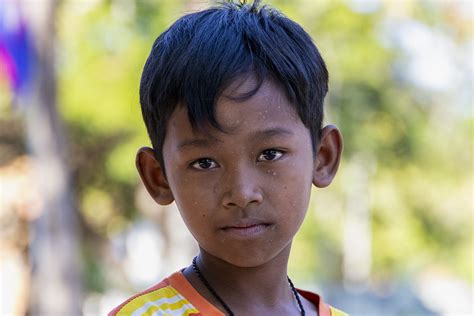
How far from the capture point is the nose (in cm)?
237

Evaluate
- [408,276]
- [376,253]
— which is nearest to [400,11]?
[376,253]

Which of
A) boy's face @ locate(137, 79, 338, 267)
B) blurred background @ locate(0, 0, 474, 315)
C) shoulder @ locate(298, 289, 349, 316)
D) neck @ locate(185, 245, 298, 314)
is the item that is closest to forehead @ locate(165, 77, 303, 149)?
boy's face @ locate(137, 79, 338, 267)

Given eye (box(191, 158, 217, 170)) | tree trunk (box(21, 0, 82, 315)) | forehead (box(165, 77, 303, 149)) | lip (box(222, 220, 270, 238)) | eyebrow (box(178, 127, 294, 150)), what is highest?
tree trunk (box(21, 0, 82, 315))

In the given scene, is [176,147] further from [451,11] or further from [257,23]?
[451,11]

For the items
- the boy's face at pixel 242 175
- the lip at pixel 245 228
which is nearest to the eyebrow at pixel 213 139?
the boy's face at pixel 242 175

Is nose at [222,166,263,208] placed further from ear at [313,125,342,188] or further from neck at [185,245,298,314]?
ear at [313,125,342,188]

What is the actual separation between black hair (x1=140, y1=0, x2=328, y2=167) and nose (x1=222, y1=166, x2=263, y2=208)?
0.12m

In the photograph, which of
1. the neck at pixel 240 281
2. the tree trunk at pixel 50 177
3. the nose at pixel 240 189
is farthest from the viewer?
the tree trunk at pixel 50 177

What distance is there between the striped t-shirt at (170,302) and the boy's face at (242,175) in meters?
0.11

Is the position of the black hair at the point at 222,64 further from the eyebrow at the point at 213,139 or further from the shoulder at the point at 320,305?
the shoulder at the point at 320,305

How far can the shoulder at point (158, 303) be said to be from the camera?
2436mm

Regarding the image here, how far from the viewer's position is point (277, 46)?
2.59 metres

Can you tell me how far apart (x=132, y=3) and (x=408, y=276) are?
847 inches

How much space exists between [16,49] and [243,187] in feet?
33.3
